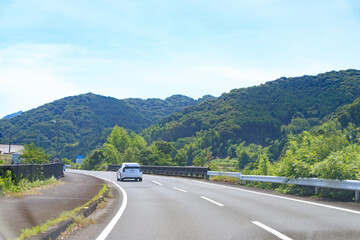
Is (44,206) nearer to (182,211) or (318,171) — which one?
(182,211)

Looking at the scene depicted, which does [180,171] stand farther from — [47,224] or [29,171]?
[47,224]

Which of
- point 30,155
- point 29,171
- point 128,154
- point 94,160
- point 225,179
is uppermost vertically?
point 30,155

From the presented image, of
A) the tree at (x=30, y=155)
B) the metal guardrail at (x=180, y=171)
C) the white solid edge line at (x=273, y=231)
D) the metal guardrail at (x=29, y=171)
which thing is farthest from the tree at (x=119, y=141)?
the white solid edge line at (x=273, y=231)

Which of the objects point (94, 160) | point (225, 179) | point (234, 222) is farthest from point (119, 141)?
point (234, 222)

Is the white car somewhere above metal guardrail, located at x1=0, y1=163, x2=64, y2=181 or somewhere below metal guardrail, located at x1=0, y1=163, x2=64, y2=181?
below

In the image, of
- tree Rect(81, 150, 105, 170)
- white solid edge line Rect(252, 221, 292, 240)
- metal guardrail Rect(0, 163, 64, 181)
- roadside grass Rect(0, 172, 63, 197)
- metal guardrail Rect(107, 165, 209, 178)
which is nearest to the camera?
white solid edge line Rect(252, 221, 292, 240)

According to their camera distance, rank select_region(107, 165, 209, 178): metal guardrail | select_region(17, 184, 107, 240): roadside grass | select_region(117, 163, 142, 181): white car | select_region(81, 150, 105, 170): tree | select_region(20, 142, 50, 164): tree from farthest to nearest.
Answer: select_region(81, 150, 105, 170): tree, select_region(107, 165, 209, 178): metal guardrail, select_region(117, 163, 142, 181): white car, select_region(20, 142, 50, 164): tree, select_region(17, 184, 107, 240): roadside grass

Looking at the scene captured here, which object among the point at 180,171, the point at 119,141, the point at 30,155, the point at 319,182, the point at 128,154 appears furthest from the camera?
the point at 119,141

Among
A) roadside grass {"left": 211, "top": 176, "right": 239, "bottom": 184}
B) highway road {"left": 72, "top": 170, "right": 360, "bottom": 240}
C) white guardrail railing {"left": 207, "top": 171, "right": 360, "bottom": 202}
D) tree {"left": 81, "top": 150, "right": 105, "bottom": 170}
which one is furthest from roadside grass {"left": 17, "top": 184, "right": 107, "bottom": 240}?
tree {"left": 81, "top": 150, "right": 105, "bottom": 170}

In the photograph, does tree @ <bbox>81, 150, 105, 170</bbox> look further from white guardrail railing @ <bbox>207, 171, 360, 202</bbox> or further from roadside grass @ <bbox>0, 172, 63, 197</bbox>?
roadside grass @ <bbox>0, 172, 63, 197</bbox>

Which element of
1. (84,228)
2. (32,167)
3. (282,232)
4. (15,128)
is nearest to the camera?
(282,232)

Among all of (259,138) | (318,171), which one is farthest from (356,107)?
(318,171)

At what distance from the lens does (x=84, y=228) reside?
798 centimetres

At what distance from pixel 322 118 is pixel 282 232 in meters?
192
